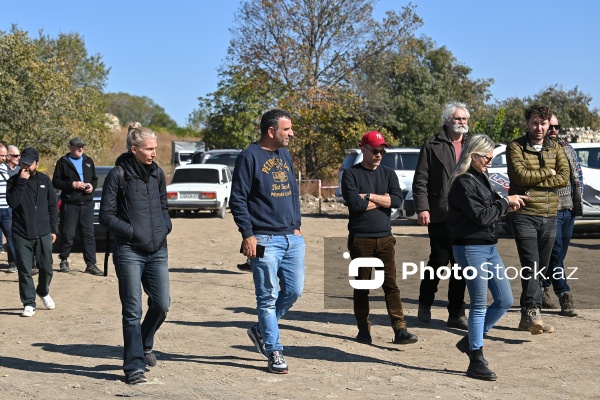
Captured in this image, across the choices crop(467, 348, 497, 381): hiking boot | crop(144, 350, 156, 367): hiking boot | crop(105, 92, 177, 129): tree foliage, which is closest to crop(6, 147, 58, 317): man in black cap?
crop(144, 350, 156, 367): hiking boot

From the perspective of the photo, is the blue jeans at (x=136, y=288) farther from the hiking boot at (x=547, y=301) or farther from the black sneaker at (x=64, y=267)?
the black sneaker at (x=64, y=267)

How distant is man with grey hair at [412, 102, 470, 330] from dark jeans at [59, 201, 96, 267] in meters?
6.24

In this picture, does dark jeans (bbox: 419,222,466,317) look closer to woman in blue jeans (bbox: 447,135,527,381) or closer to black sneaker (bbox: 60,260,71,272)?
woman in blue jeans (bbox: 447,135,527,381)

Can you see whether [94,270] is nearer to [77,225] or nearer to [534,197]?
[77,225]

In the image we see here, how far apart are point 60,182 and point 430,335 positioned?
680cm

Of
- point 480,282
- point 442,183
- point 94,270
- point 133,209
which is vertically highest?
point 442,183

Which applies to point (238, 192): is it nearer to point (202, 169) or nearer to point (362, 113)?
point (202, 169)

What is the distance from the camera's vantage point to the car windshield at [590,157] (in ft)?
60.4

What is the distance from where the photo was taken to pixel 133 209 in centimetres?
732

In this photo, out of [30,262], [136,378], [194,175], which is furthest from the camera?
[194,175]

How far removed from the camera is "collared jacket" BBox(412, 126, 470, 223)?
9.34m

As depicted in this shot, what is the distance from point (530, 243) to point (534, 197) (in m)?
0.44

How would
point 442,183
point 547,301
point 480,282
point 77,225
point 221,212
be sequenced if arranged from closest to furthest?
1. point 480,282
2. point 442,183
3. point 547,301
4. point 77,225
5. point 221,212

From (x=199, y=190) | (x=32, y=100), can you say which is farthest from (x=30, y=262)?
(x=32, y=100)
